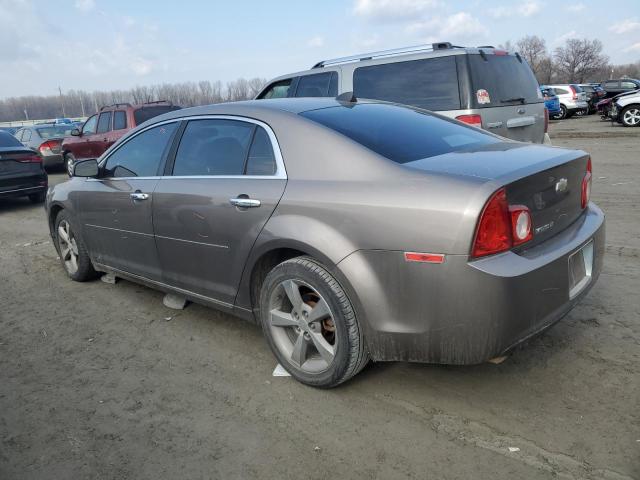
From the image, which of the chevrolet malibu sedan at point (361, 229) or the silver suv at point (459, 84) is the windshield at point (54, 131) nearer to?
the silver suv at point (459, 84)

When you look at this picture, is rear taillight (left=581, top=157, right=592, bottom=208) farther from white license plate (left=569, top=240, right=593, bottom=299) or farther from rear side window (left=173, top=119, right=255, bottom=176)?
rear side window (left=173, top=119, right=255, bottom=176)

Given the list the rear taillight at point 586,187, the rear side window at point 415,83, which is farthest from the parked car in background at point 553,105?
the rear taillight at point 586,187

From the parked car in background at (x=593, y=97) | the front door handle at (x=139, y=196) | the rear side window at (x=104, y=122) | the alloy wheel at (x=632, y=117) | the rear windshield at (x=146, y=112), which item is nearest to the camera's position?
the front door handle at (x=139, y=196)

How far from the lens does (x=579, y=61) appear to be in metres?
85.6

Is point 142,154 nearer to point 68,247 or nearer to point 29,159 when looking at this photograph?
point 68,247

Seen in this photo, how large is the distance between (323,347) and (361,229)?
2.38 feet

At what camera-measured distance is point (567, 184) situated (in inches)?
112

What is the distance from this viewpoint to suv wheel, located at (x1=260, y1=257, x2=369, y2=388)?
2729 mm

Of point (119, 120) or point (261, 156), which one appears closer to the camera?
point (261, 156)

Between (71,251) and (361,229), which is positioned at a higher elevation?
(361,229)

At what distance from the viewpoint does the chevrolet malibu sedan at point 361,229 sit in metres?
2.38

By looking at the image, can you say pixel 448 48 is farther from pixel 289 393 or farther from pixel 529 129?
pixel 289 393

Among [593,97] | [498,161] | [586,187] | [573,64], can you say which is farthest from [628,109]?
[573,64]

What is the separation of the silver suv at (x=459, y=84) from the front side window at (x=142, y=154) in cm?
348
